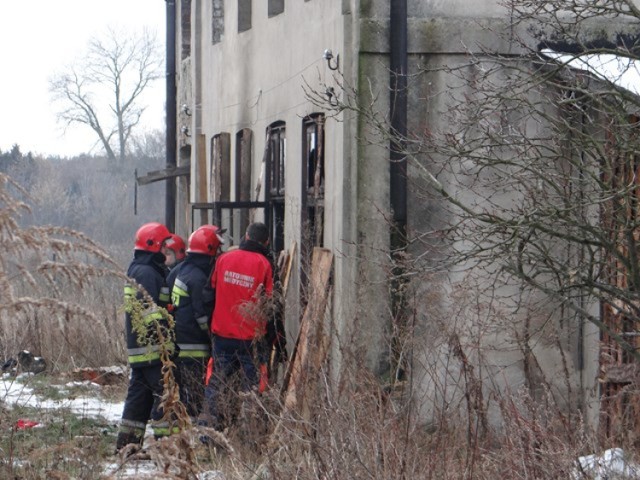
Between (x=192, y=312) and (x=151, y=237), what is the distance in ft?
2.82

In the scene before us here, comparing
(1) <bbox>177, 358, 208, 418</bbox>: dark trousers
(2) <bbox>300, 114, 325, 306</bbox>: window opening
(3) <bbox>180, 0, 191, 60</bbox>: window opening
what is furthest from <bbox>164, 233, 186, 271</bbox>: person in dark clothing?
(3) <bbox>180, 0, 191, 60</bbox>: window opening

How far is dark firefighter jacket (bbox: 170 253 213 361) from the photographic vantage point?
36.3 feet

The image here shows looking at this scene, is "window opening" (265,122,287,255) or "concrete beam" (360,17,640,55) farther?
"window opening" (265,122,287,255)

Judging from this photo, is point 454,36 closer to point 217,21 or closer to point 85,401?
point 85,401

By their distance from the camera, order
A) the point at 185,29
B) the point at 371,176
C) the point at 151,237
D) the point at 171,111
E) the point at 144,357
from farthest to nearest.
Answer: the point at 171,111 < the point at 185,29 < the point at 371,176 < the point at 151,237 < the point at 144,357

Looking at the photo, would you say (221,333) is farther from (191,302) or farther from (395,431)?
(395,431)

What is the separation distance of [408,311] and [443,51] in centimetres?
234

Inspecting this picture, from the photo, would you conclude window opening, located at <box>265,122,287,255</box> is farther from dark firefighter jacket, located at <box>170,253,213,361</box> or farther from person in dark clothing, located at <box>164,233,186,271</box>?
dark firefighter jacket, located at <box>170,253,213,361</box>

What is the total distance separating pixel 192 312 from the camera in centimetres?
1110

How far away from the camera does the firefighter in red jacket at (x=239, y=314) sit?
1073 cm

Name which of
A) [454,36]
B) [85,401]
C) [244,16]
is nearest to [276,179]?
[244,16]

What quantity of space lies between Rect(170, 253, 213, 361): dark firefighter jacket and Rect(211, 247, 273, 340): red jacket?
16 cm

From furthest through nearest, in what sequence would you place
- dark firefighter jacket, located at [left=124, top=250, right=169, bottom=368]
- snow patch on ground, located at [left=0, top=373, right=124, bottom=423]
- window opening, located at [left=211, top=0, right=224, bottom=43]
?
window opening, located at [left=211, top=0, right=224, bottom=43] → snow patch on ground, located at [left=0, top=373, right=124, bottom=423] → dark firefighter jacket, located at [left=124, top=250, right=169, bottom=368]

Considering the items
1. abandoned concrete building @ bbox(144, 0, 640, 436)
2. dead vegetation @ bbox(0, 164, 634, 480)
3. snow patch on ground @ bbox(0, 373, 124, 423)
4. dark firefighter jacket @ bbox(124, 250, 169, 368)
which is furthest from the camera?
snow patch on ground @ bbox(0, 373, 124, 423)
